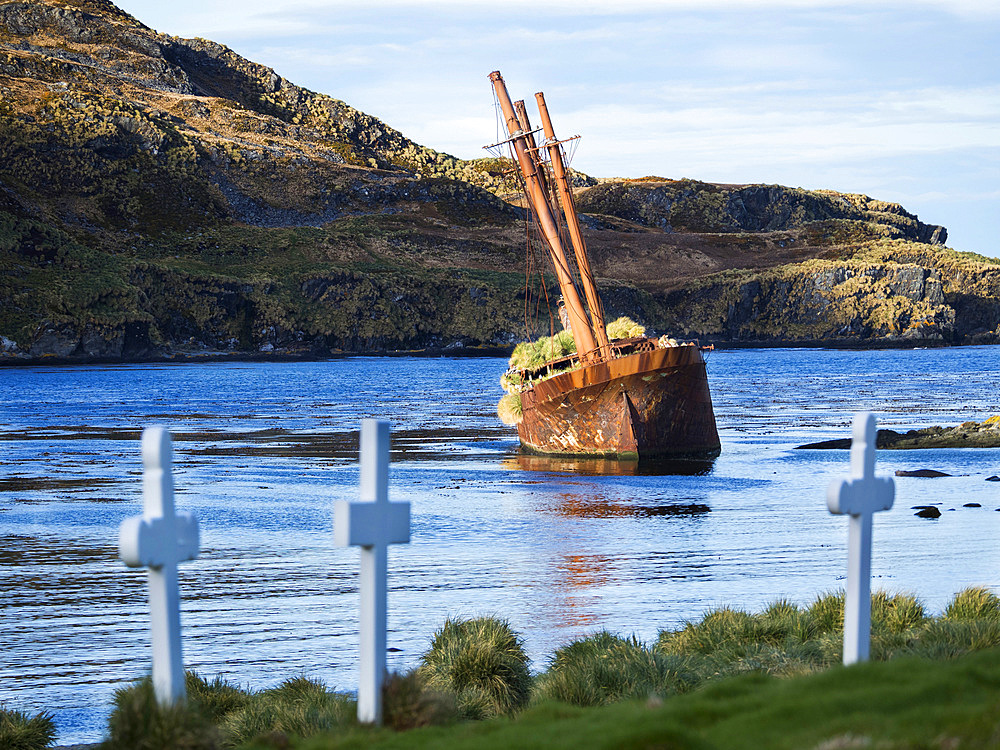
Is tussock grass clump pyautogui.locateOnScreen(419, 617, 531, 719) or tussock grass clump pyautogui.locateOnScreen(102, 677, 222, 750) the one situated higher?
tussock grass clump pyautogui.locateOnScreen(102, 677, 222, 750)

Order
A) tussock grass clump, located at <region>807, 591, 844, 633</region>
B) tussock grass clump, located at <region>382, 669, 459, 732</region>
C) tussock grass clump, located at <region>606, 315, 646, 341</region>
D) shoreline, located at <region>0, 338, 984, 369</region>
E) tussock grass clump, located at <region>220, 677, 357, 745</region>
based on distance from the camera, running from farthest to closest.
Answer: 1. shoreline, located at <region>0, 338, 984, 369</region>
2. tussock grass clump, located at <region>606, 315, 646, 341</region>
3. tussock grass clump, located at <region>807, 591, 844, 633</region>
4. tussock grass clump, located at <region>220, 677, 357, 745</region>
5. tussock grass clump, located at <region>382, 669, 459, 732</region>

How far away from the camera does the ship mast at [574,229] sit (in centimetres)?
2877

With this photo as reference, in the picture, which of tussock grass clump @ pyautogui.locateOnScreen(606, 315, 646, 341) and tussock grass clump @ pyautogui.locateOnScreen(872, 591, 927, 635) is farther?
tussock grass clump @ pyautogui.locateOnScreen(606, 315, 646, 341)

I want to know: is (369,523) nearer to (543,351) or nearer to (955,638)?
(955,638)

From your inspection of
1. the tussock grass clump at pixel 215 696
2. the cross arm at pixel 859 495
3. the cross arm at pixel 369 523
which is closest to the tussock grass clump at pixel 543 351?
the tussock grass clump at pixel 215 696

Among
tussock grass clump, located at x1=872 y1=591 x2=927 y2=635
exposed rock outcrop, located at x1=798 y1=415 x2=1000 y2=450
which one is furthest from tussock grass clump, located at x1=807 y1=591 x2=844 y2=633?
exposed rock outcrop, located at x1=798 y1=415 x2=1000 y2=450

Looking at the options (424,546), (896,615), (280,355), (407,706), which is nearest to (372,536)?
(407,706)

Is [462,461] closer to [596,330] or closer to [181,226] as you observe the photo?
[596,330]

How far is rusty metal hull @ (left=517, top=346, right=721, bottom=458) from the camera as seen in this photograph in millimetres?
28344

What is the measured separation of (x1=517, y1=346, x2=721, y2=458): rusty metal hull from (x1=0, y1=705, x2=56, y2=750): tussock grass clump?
2097 cm

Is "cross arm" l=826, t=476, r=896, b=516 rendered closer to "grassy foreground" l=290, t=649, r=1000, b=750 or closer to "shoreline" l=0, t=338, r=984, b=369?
"grassy foreground" l=290, t=649, r=1000, b=750

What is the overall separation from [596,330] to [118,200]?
536ft

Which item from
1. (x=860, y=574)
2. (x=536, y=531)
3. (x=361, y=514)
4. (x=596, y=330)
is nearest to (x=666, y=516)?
(x=536, y=531)

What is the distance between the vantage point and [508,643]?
363 inches
